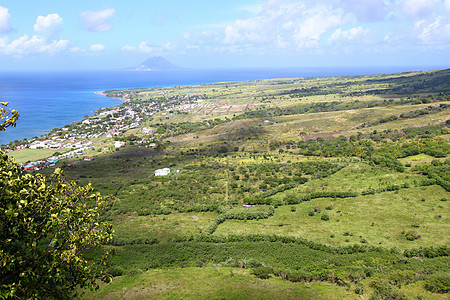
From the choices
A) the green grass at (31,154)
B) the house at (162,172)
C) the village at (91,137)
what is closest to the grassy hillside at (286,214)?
the house at (162,172)

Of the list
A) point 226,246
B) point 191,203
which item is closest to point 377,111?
point 191,203

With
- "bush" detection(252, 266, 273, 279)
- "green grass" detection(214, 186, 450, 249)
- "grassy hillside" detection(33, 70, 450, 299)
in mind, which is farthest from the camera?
"green grass" detection(214, 186, 450, 249)

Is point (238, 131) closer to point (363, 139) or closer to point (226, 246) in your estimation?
point (363, 139)

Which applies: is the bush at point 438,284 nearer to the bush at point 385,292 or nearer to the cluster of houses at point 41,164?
the bush at point 385,292

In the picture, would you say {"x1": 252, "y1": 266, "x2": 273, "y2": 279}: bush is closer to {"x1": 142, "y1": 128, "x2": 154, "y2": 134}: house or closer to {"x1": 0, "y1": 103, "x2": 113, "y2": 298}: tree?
{"x1": 0, "y1": 103, "x2": 113, "y2": 298}: tree

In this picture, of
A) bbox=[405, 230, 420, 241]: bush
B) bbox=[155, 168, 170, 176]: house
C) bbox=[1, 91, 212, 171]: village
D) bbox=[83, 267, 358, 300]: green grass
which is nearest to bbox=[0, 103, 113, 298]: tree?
bbox=[83, 267, 358, 300]: green grass
